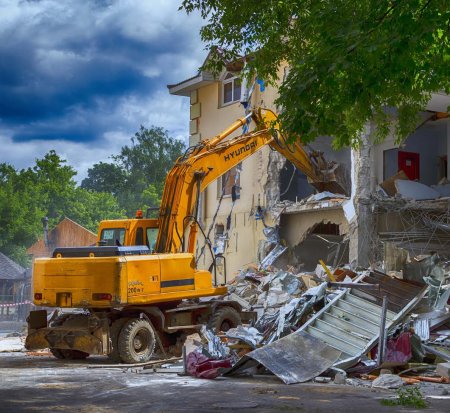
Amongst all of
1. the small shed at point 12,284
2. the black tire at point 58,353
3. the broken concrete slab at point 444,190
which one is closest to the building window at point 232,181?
the broken concrete slab at point 444,190

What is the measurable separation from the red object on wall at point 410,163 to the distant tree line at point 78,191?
38.2 m

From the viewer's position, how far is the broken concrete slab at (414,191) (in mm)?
23719

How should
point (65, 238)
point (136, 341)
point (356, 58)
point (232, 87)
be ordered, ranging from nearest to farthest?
1. point (356, 58)
2. point (136, 341)
3. point (232, 87)
4. point (65, 238)

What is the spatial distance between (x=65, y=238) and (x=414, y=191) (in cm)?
3663

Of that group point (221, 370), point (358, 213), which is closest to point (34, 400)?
point (221, 370)

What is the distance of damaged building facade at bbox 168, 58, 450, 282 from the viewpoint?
2342cm

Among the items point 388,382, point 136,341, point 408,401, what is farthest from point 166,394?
point 136,341

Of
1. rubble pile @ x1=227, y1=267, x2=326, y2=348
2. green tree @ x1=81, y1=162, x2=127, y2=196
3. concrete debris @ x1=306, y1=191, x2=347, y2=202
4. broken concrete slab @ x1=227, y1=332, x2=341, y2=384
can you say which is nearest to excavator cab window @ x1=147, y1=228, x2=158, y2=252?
rubble pile @ x1=227, y1=267, x2=326, y2=348

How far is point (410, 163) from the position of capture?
1064 inches

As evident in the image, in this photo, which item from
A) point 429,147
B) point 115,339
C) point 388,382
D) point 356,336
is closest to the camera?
point 388,382

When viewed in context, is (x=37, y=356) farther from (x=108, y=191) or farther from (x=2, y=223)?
(x=108, y=191)

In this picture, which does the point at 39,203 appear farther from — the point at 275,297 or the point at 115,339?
the point at 115,339

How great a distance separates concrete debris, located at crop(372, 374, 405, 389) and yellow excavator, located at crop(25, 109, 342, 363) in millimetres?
4935

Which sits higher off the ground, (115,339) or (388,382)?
(115,339)
